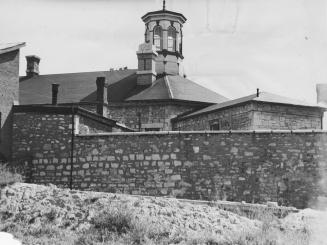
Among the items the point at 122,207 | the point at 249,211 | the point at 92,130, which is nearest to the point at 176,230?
the point at 122,207

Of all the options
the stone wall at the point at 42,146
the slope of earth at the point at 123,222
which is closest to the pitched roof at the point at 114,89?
the stone wall at the point at 42,146

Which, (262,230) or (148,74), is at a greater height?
(148,74)

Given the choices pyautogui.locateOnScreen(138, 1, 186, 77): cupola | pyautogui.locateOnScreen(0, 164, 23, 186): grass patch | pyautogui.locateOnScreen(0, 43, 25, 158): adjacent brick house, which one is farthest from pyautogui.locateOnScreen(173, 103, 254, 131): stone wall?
pyautogui.locateOnScreen(0, 164, 23, 186): grass patch

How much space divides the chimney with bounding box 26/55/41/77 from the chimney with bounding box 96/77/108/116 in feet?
28.3

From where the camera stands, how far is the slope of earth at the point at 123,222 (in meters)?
11.0

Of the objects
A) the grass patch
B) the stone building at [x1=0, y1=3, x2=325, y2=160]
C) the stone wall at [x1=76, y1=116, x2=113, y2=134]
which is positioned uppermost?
the stone building at [x1=0, y1=3, x2=325, y2=160]

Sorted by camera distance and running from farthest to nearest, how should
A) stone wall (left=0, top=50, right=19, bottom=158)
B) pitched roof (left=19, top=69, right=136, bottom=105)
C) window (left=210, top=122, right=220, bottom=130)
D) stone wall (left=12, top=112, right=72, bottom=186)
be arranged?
pitched roof (left=19, top=69, right=136, bottom=105) → window (left=210, top=122, right=220, bottom=130) → stone wall (left=0, top=50, right=19, bottom=158) → stone wall (left=12, top=112, right=72, bottom=186)

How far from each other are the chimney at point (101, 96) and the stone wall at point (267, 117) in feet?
19.7

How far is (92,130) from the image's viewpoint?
21.6m

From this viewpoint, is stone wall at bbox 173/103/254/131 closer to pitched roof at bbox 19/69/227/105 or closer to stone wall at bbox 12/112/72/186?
pitched roof at bbox 19/69/227/105

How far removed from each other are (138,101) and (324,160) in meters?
16.0

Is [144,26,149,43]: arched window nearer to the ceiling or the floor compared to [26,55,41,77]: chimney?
nearer to the ceiling

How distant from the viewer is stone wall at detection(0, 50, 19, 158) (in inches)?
770

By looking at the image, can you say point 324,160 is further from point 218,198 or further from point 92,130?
point 92,130
